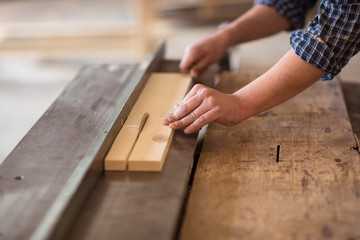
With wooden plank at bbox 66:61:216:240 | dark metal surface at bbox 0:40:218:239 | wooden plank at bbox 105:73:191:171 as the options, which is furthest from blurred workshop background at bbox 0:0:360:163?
wooden plank at bbox 66:61:216:240

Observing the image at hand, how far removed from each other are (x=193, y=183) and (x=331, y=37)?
62 centimetres

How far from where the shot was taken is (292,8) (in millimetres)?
1966

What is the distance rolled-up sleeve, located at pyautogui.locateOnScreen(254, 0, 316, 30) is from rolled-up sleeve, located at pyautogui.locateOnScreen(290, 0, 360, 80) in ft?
2.01

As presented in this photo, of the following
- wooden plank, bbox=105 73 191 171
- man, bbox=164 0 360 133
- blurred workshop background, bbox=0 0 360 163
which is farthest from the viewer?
blurred workshop background, bbox=0 0 360 163

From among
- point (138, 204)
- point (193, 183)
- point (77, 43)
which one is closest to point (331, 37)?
point (193, 183)

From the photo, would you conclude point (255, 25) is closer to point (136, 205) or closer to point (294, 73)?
point (294, 73)

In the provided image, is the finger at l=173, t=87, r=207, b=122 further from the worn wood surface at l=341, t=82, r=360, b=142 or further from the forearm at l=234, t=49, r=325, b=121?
the worn wood surface at l=341, t=82, r=360, b=142

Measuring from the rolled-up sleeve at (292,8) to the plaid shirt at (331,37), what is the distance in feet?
1.99

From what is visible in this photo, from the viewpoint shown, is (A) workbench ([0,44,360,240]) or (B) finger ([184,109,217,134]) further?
(B) finger ([184,109,217,134])

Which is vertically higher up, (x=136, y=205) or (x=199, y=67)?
(x=136, y=205)

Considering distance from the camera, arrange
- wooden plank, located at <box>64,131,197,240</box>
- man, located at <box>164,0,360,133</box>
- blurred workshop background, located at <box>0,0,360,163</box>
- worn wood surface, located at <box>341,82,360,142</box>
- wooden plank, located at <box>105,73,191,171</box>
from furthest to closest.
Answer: blurred workshop background, located at <box>0,0,360,163</box> → worn wood surface, located at <box>341,82,360,142</box> → man, located at <box>164,0,360,133</box> → wooden plank, located at <box>105,73,191,171</box> → wooden plank, located at <box>64,131,197,240</box>

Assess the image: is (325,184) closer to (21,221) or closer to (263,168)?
(263,168)

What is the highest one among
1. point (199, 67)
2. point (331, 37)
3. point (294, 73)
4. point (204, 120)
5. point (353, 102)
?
point (331, 37)

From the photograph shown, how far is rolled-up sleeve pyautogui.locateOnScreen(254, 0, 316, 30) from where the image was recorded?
1.96 m
